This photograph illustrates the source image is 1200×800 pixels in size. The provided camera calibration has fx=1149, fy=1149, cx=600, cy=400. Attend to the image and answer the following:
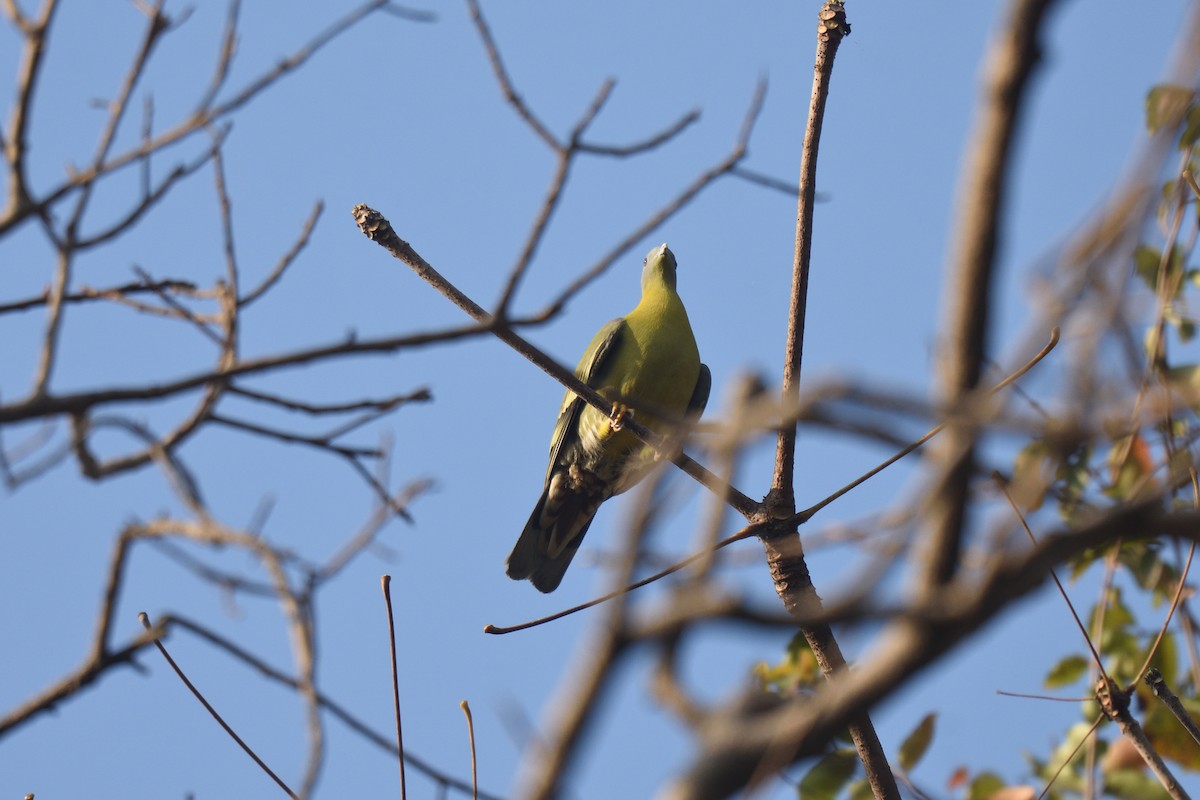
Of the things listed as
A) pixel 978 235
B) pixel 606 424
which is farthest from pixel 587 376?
pixel 978 235

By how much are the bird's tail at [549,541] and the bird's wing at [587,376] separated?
0.19 metres

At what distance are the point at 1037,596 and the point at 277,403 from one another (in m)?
2.43

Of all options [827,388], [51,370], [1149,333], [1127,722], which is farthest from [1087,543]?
[1149,333]

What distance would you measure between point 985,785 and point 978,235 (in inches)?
Answer: 132

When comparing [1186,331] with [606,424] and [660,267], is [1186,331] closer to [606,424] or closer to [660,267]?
[606,424]

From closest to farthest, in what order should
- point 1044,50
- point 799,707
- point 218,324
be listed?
point 1044,50, point 799,707, point 218,324

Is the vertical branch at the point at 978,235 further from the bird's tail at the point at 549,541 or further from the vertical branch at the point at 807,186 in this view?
the bird's tail at the point at 549,541

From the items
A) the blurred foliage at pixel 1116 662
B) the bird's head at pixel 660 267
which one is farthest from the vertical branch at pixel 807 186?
the bird's head at pixel 660 267

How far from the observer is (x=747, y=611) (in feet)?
3.00

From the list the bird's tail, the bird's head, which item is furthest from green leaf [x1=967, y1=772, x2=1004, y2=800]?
the bird's head

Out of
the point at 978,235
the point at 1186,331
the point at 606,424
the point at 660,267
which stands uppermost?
the point at 660,267

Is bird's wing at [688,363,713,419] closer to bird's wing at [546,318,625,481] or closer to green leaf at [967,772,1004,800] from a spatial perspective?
bird's wing at [546,318,625,481]

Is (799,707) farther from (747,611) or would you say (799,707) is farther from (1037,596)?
(1037,596)

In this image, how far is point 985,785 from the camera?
147 inches
